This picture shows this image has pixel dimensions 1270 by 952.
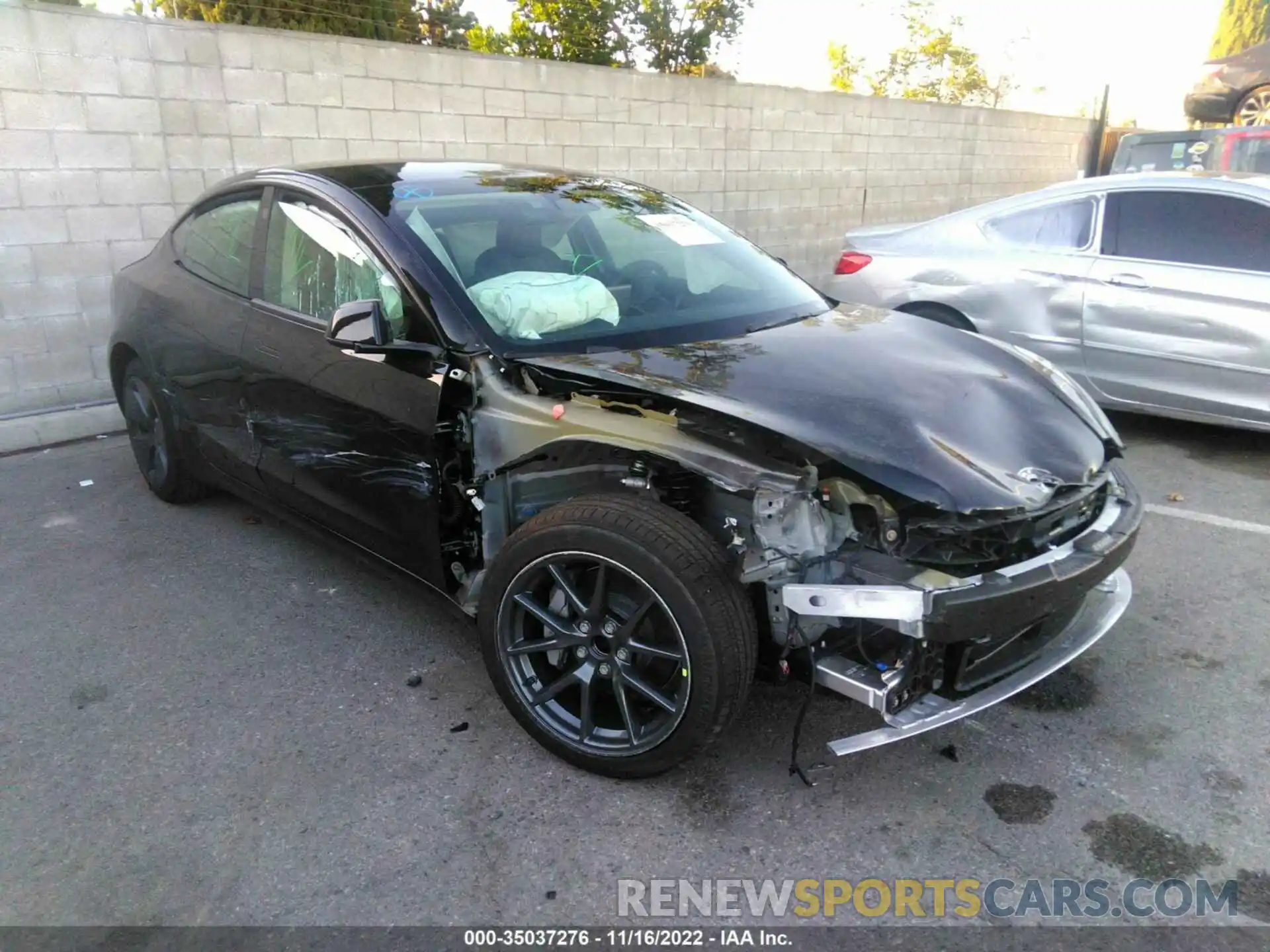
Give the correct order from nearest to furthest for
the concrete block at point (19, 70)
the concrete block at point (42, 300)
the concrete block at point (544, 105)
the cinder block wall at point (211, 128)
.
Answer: the concrete block at point (19, 70) < the cinder block wall at point (211, 128) < the concrete block at point (42, 300) < the concrete block at point (544, 105)

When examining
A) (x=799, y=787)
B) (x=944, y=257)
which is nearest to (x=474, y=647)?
(x=799, y=787)

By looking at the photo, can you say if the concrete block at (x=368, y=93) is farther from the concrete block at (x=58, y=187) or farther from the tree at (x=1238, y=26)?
the tree at (x=1238, y=26)

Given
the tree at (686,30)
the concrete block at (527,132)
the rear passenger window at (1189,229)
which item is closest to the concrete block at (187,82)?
the concrete block at (527,132)

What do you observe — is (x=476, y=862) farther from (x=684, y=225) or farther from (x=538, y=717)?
(x=684, y=225)

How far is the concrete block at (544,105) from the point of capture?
780 centimetres

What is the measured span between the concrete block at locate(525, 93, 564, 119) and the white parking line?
562cm

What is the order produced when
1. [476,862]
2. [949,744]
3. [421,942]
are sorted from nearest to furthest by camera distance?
[421,942]
[476,862]
[949,744]

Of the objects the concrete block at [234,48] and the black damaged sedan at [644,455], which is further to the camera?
the concrete block at [234,48]

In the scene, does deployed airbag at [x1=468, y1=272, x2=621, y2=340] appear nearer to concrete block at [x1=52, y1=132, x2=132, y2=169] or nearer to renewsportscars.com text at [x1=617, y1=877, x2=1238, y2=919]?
renewsportscars.com text at [x1=617, y1=877, x2=1238, y2=919]

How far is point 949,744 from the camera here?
288 cm

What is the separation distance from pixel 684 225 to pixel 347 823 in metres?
2.63

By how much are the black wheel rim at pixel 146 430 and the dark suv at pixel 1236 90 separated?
14.4 metres

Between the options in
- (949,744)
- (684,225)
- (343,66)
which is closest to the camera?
(949,744)

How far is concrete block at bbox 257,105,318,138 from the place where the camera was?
20.9ft
